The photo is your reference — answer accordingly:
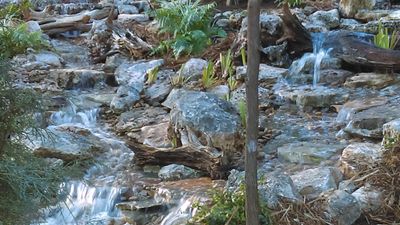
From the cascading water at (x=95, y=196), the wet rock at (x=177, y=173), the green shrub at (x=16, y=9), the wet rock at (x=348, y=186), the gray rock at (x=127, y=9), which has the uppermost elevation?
the green shrub at (x=16, y=9)

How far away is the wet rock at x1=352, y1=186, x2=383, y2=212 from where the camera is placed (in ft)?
12.0

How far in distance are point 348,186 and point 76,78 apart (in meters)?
4.75

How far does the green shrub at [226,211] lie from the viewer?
3.42 metres

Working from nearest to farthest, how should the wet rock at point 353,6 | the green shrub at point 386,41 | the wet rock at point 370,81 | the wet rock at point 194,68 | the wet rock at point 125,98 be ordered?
the wet rock at point 370,81 → the wet rock at point 125,98 → the green shrub at point 386,41 → the wet rock at point 194,68 → the wet rock at point 353,6

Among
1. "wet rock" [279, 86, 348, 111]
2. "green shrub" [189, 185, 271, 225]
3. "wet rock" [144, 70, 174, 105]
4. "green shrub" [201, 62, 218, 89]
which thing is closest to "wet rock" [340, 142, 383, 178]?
"green shrub" [189, 185, 271, 225]

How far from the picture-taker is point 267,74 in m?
7.35

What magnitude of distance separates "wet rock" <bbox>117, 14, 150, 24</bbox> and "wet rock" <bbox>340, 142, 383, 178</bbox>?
6.61 meters

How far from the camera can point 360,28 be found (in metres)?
9.02

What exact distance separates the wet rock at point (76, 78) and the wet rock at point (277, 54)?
2296 millimetres

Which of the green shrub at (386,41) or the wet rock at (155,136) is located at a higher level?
the green shrub at (386,41)

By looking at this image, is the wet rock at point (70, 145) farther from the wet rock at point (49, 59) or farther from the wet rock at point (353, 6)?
the wet rock at point (353, 6)

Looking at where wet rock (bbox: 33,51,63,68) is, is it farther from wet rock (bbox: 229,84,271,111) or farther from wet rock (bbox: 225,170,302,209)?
wet rock (bbox: 225,170,302,209)

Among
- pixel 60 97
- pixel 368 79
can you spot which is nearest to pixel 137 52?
pixel 60 97

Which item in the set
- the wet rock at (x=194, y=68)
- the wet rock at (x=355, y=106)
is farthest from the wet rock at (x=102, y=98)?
the wet rock at (x=355, y=106)
